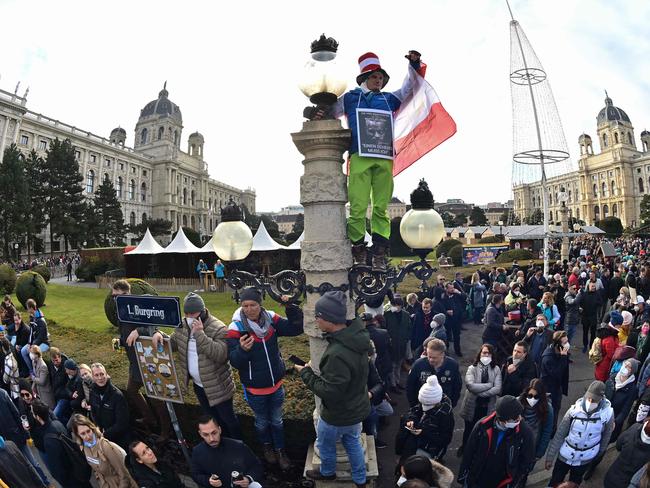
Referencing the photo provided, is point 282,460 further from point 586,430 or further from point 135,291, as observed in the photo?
point 135,291

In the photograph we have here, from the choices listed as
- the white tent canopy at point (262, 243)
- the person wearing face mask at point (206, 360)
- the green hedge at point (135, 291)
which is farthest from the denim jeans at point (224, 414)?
the white tent canopy at point (262, 243)

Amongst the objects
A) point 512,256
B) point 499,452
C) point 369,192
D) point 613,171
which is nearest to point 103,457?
point 369,192

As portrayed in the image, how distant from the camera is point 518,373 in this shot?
443 centimetres

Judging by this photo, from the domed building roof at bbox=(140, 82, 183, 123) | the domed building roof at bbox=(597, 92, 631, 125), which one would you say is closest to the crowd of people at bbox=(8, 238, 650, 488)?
the domed building roof at bbox=(140, 82, 183, 123)

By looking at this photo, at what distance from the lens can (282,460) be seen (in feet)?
12.0

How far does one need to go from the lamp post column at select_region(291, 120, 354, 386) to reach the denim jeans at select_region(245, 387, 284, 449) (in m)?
0.74

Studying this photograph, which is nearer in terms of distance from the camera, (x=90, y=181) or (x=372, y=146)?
(x=372, y=146)

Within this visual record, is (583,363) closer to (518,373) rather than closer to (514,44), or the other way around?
(518,373)

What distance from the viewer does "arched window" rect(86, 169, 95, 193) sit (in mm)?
52406

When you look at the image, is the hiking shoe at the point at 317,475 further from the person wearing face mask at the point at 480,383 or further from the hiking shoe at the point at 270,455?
A: the person wearing face mask at the point at 480,383

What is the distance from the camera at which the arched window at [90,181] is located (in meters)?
52.4

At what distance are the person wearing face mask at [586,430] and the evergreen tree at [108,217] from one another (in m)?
41.8

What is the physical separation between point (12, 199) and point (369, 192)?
35.8 meters

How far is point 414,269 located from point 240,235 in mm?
1379
